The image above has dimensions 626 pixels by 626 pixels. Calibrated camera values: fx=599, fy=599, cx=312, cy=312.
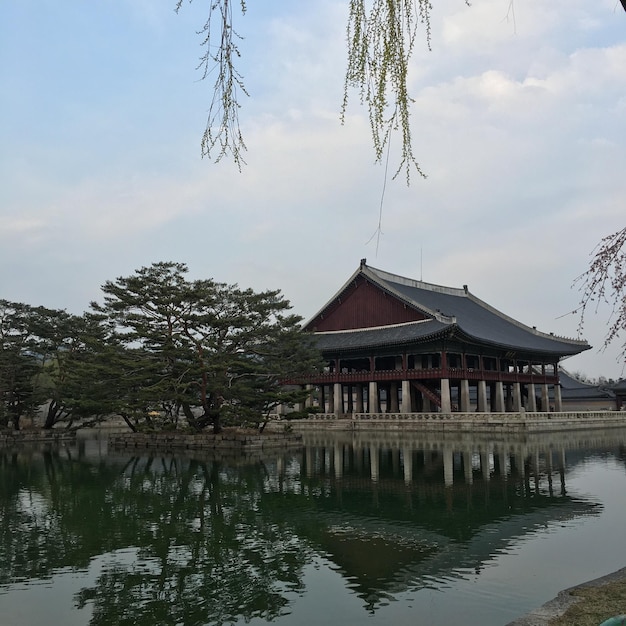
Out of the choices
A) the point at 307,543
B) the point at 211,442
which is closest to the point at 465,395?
the point at 211,442

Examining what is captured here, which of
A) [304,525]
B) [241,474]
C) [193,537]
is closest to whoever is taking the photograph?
[193,537]

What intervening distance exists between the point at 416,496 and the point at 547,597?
8.68 metres

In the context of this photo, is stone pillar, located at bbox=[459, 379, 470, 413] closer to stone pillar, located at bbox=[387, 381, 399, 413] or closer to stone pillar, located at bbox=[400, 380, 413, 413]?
stone pillar, located at bbox=[400, 380, 413, 413]

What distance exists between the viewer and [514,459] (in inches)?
1006

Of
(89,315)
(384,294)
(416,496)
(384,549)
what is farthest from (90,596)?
(384,294)

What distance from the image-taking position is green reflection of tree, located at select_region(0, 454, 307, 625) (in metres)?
8.39

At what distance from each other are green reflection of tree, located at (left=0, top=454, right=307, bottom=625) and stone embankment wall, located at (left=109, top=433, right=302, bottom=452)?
32.2 feet

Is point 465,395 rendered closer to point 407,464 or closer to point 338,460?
point 338,460

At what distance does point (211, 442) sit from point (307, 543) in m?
22.0

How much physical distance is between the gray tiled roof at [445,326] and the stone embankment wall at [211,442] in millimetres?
15588

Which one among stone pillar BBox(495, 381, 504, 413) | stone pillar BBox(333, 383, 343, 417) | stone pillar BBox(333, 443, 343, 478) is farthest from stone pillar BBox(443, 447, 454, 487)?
stone pillar BBox(495, 381, 504, 413)

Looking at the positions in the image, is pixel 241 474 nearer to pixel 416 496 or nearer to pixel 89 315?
pixel 416 496

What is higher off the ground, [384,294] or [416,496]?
[384,294]

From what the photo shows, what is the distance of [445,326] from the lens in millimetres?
46375
